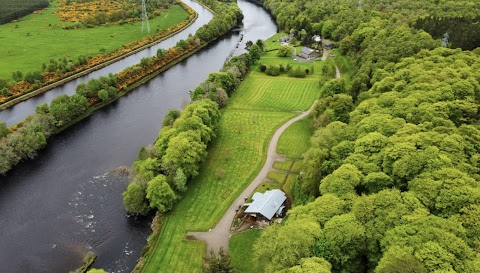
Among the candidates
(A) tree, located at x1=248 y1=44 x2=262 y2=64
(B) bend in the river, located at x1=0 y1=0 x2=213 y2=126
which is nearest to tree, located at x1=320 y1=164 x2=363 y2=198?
(B) bend in the river, located at x1=0 y1=0 x2=213 y2=126

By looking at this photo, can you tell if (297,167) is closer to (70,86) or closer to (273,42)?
(70,86)

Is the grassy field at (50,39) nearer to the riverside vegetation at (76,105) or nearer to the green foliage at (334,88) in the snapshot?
the riverside vegetation at (76,105)

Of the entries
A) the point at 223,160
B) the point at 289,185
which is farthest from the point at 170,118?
the point at 289,185

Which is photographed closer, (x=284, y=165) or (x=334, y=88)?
(x=284, y=165)

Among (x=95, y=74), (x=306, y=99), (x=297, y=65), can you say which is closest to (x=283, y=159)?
(x=306, y=99)

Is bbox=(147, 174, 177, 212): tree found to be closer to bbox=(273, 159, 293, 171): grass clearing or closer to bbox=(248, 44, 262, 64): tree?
bbox=(273, 159, 293, 171): grass clearing

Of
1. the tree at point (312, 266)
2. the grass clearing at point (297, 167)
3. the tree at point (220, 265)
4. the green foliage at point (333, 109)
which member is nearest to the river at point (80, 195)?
the tree at point (220, 265)
